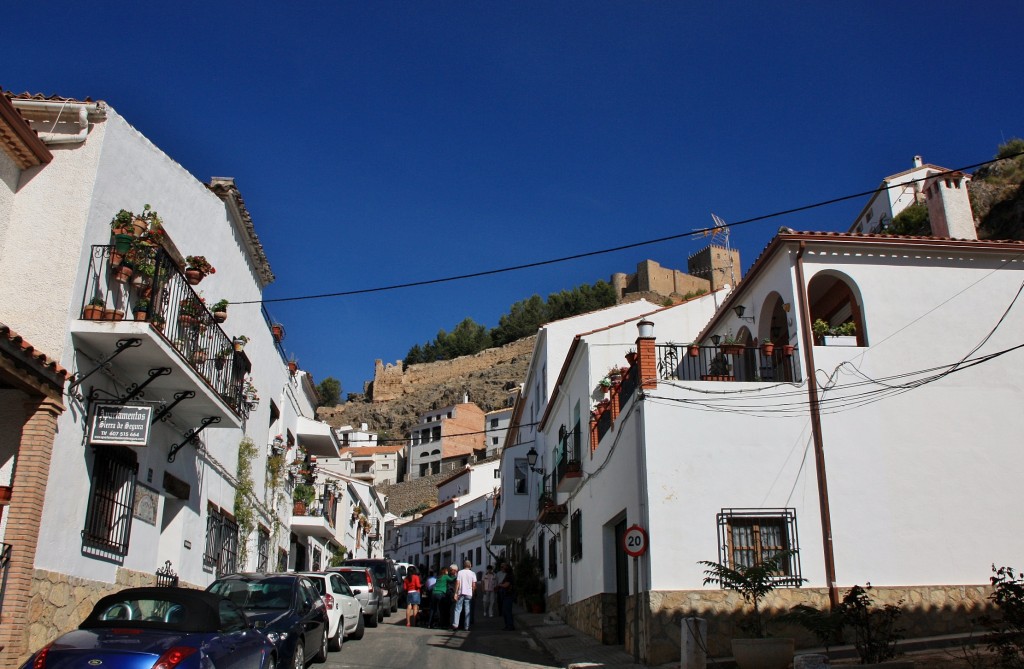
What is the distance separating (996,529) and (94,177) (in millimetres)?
14425

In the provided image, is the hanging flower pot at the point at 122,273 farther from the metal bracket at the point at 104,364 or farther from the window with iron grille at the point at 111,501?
the window with iron grille at the point at 111,501

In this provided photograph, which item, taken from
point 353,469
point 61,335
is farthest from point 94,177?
point 353,469

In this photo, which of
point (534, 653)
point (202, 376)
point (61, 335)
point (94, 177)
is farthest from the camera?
point (534, 653)

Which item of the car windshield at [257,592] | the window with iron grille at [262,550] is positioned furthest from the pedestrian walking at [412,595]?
the car windshield at [257,592]

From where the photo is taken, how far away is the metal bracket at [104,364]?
10.7 m

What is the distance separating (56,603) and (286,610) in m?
2.79

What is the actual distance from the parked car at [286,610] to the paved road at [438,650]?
2.36ft

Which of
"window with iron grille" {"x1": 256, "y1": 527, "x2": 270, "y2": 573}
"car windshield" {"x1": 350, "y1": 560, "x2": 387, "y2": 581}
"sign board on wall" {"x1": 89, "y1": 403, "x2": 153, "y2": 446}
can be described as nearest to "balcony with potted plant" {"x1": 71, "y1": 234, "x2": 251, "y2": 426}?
"sign board on wall" {"x1": 89, "y1": 403, "x2": 153, "y2": 446}

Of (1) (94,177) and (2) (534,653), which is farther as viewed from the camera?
(2) (534,653)

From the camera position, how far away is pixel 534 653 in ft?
51.7

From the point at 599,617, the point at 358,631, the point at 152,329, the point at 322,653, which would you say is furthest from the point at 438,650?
the point at 152,329

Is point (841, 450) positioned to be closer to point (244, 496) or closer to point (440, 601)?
point (440, 601)

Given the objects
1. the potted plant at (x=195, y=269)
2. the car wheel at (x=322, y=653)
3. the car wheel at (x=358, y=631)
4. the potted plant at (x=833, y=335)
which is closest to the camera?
the car wheel at (x=322, y=653)

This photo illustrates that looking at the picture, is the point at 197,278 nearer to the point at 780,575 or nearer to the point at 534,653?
the point at 534,653
